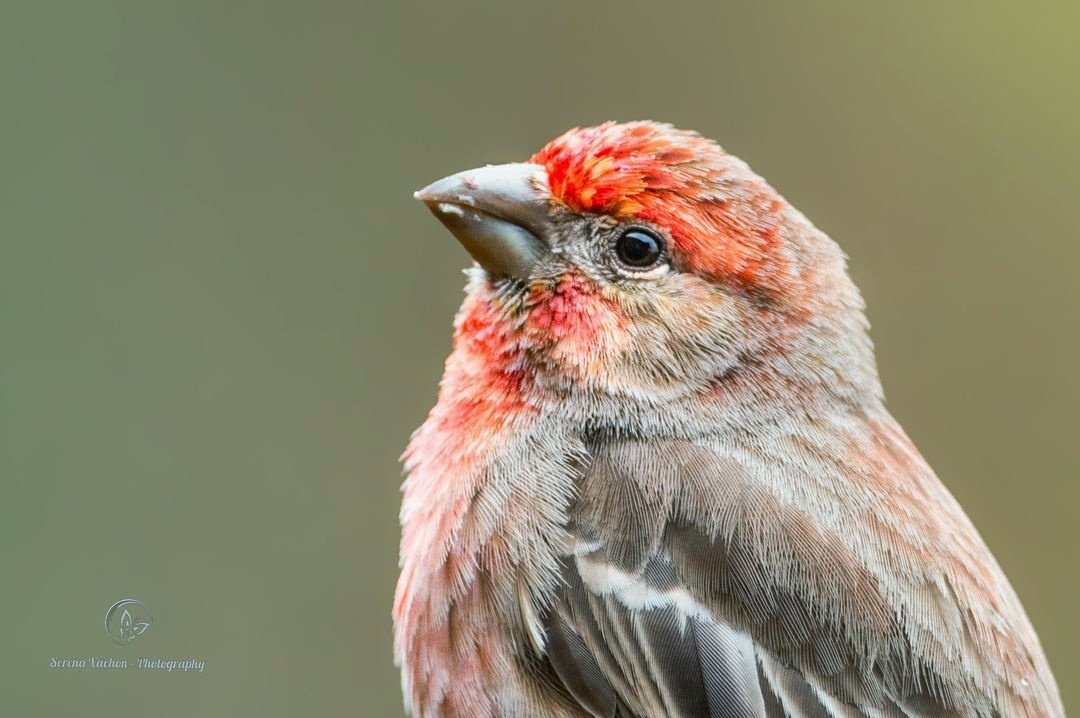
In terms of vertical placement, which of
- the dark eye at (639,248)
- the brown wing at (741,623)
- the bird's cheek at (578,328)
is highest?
the dark eye at (639,248)

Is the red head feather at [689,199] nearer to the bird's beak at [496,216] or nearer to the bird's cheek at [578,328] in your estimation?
the bird's beak at [496,216]

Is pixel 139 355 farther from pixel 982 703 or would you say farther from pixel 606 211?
pixel 982 703

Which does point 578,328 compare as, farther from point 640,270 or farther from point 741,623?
point 741,623

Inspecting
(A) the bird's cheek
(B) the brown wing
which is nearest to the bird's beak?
(A) the bird's cheek

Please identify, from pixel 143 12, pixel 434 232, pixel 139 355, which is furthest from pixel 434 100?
pixel 139 355

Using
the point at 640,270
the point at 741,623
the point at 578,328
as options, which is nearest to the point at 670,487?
the point at 741,623

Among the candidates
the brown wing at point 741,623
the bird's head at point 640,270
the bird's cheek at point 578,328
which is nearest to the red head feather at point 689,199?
the bird's head at point 640,270

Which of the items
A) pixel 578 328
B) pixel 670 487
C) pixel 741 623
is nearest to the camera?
pixel 741 623
